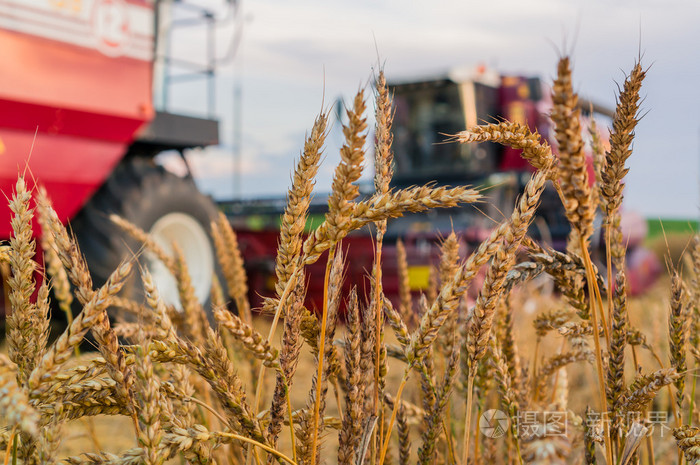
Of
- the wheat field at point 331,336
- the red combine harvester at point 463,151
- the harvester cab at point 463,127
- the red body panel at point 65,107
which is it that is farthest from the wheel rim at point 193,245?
the wheat field at point 331,336

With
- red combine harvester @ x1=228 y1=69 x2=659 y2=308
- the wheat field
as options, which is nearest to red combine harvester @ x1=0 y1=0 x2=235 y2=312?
red combine harvester @ x1=228 y1=69 x2=659 y2=308

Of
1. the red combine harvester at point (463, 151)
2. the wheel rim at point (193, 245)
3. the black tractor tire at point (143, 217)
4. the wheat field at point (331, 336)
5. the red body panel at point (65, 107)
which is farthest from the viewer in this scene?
the red combine harvester at point (463, 151)

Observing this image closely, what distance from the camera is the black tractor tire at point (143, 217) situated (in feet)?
13.9

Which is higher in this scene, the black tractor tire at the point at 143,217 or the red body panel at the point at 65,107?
the red body panel at the point at 65,107

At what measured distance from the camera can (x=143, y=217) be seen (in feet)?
14.7

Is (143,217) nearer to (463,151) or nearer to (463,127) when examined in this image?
(463,127)

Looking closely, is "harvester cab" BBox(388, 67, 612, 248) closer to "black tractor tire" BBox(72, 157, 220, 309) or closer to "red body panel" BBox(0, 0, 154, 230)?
"black tractor tire" BBox(72, 157, 220, 309)

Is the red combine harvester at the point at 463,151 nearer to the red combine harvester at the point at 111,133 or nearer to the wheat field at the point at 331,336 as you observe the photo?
the red combine harvester at the point at 111,133

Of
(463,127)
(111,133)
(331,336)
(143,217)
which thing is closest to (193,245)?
(143,217)

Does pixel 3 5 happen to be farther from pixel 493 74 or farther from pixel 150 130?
pixel 493 74

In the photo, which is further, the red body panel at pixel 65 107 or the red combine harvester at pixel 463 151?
the red combine harvester at pixel 463 151

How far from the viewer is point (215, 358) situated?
890mm

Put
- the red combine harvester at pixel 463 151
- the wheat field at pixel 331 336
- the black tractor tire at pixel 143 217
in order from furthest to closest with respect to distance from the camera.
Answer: the red combine harvester at pixel 463 151
the black tractor tire at pixel 143 217
the wheat field at pixel 331 336

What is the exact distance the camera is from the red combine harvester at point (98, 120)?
12.2 ft
